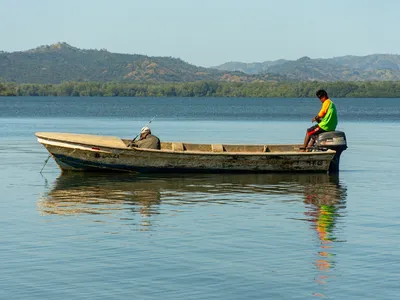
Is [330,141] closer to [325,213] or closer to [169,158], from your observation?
[169,158]

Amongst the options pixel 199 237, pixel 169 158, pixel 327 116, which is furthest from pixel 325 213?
pixel 169 158

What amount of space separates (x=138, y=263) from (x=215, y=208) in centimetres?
581

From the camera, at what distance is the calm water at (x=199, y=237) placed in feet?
39.9

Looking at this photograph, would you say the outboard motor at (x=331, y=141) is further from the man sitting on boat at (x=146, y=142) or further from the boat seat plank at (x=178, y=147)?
the man sitting on boat at (x=146, y=142)

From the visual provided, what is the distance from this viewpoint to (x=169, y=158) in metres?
25.2

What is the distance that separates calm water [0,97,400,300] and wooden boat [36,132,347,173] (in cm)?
34

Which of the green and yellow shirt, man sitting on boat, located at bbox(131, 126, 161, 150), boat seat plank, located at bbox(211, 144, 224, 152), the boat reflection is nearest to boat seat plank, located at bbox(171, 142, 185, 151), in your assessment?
boat seat plank, located at bbox(211, 144, 224, 152)

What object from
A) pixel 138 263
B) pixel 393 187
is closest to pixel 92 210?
pixel 138 263

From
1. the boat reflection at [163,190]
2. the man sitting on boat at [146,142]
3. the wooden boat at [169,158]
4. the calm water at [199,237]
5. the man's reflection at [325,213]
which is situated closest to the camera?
the calm water at [199,237]

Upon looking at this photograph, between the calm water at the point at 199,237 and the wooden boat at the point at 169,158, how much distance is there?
1.11ft

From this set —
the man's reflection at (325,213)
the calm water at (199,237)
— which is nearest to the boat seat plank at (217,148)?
the calm water at (199,237)

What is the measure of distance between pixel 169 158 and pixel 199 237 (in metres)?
9.86

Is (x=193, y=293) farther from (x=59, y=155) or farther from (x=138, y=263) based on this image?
(x=59, y=155)

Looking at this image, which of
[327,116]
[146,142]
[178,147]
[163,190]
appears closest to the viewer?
[163,190]
